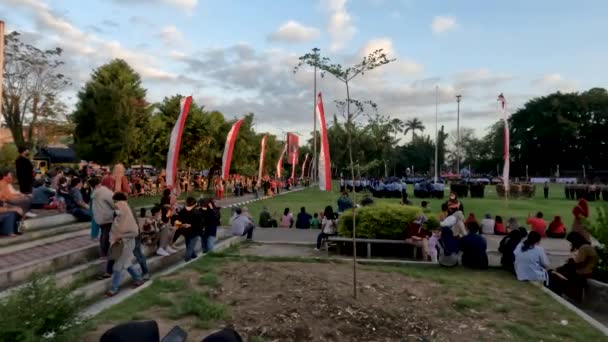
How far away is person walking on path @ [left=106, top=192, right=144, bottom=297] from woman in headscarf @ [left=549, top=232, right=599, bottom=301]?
23.7 ft

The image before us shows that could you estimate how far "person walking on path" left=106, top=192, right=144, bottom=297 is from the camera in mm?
6840

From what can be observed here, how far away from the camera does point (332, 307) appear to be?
6.16 m

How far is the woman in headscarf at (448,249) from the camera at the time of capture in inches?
385

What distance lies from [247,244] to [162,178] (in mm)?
19785

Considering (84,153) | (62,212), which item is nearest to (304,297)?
(62,212)

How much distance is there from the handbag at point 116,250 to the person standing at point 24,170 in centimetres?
416

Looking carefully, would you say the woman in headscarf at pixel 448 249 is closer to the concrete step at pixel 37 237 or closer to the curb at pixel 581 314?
the curb at pixel 581 314

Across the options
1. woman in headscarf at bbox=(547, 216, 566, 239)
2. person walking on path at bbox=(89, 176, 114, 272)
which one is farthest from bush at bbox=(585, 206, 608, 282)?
person walking on path at bbox=(89, 176, 114, 272)

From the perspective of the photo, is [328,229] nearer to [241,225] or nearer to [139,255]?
[241,225]

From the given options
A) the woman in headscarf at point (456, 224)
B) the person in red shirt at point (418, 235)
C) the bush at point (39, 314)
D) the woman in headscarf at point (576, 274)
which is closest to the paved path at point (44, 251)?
the bush at point (39, 314)

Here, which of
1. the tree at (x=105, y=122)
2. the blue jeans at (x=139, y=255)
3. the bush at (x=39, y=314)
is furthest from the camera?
the tree at (x=105, y=122)

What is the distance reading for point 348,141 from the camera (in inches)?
279

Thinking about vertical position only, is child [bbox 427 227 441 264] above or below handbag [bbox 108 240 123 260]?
below

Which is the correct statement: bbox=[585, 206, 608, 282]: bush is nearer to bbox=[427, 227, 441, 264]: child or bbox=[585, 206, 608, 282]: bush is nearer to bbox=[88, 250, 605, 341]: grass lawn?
bbox=[88, 250, 605, 341]: grass lawn
